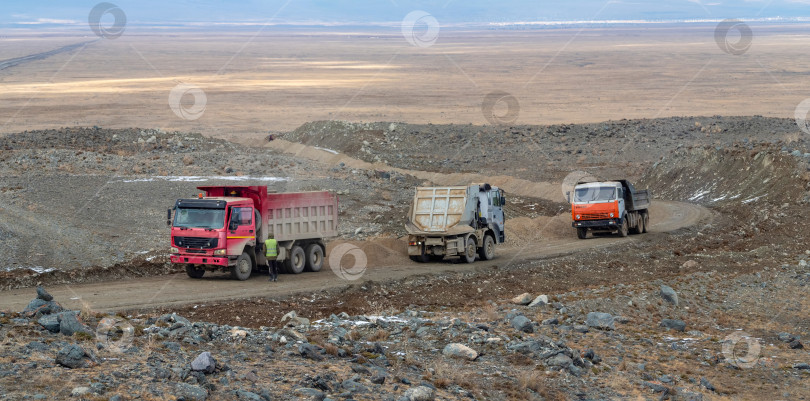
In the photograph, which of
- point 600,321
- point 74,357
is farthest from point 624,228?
point 74,357

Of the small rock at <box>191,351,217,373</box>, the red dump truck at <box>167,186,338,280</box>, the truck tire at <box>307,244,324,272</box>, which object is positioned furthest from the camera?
the truck tire at <box>307,244,324,272</box>

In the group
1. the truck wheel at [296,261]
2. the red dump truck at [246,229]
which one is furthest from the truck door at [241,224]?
the truck wheel at [296,261]

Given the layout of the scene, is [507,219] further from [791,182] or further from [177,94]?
[177,94]

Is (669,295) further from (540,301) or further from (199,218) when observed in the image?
(199,218)

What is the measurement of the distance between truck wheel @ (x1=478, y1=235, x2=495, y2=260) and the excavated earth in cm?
81

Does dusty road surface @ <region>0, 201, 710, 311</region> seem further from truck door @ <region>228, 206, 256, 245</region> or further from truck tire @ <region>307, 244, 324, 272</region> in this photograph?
truck door @ <region>228, 206, 256, 245</region>

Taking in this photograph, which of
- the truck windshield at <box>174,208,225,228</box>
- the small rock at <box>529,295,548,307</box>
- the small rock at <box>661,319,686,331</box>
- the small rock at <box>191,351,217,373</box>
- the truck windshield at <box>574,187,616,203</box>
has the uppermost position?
the truck windshield at <box>174,208,225,228</box>

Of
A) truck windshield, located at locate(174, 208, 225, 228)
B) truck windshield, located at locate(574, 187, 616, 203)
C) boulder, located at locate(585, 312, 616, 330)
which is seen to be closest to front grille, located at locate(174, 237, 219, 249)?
truck windshield, located at locate(174, 208, 225, 228)

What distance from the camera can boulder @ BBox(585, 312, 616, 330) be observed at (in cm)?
1867

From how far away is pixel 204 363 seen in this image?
12.7m

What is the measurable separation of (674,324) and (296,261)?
1116 cm

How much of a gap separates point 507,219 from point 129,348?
1004 inches

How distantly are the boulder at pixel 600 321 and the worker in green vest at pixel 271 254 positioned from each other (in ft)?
28.8

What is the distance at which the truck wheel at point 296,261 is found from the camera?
82.9 feet
